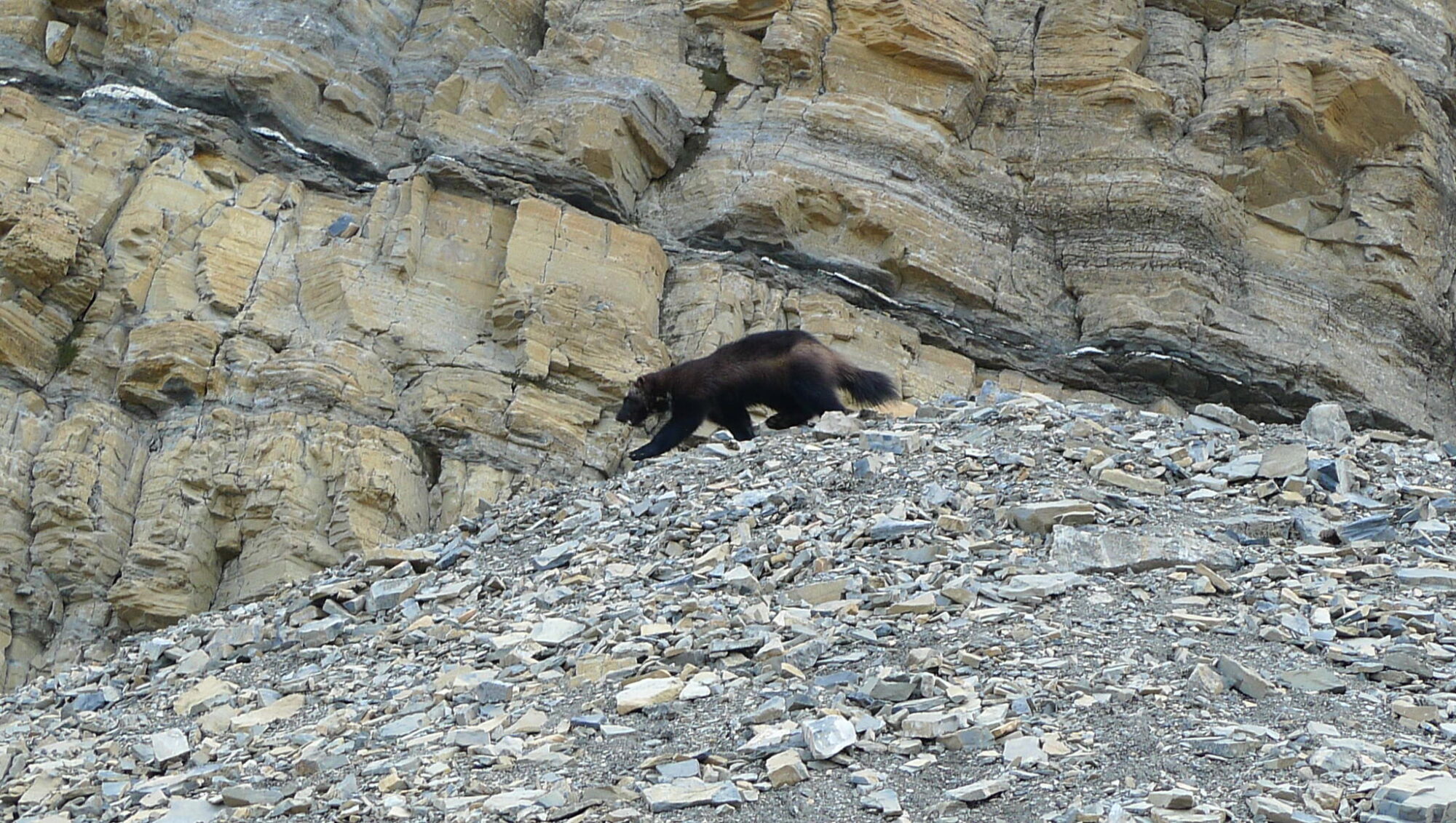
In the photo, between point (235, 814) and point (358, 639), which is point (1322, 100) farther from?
point (235, 814)

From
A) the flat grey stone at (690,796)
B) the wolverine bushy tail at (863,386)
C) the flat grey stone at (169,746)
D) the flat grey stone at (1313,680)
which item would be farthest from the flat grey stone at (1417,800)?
the wolverine bushy tail at (863,386)

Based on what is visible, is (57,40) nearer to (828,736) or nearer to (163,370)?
(163,370)

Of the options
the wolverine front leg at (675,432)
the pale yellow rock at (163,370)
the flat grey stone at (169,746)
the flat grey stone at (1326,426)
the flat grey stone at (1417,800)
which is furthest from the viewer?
the pale yellow rock at (163,370)

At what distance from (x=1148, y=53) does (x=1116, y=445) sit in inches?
573

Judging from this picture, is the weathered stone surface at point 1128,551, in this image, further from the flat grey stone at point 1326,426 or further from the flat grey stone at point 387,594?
the flat grey stone at point 387,594

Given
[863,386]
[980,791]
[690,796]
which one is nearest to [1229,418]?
[863,386]

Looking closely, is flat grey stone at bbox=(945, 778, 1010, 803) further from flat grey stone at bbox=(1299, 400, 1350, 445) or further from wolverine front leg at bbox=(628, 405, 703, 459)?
wolverine front leg at bbox=(628, 405, 703, 459)

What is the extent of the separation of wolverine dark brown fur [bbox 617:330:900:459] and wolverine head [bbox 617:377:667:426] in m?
0.42

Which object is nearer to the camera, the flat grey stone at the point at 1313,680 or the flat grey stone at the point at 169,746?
the flat grey stone at the point at 1313,680

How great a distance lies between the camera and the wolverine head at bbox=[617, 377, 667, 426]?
668 inches

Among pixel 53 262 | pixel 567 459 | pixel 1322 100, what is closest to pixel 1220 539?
pixel 567 459

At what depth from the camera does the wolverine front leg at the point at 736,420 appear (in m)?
16.0

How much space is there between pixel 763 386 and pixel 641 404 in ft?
5.23

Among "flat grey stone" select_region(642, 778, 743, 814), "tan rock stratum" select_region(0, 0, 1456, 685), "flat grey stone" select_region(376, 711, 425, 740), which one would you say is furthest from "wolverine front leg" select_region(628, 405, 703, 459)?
"flat grey stone" select_region(642, 778, 743, 814)
